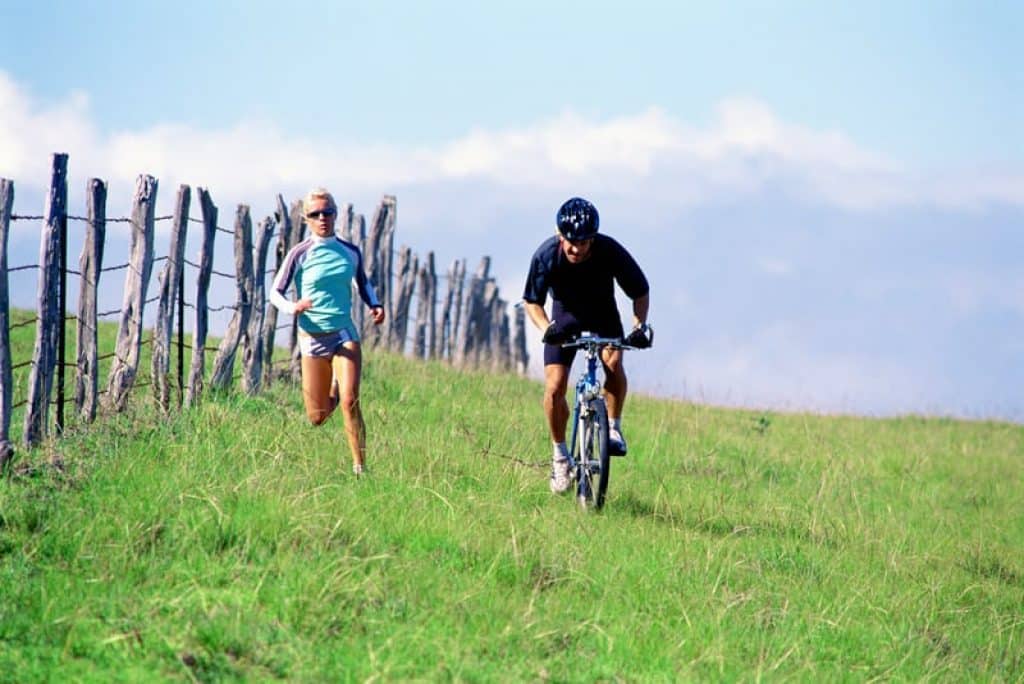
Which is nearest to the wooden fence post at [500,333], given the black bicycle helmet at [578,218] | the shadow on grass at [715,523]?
the shadow on grass at [715,523]

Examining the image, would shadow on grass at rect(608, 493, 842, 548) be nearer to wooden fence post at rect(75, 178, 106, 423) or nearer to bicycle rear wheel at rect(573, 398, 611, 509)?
bicycle rear wheel at rect(573, 398, 611, 509)

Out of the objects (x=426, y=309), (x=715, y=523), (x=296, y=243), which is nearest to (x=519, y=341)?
(x=426, y=309)

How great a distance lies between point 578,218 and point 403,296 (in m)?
16.0

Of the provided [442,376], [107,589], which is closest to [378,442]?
[107,589]

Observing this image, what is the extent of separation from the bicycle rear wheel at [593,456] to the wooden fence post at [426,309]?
643 inches

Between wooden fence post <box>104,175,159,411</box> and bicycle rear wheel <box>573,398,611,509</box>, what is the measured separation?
171 inches

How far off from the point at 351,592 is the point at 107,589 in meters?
1.18

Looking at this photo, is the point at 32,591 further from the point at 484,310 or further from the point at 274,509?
the point at 484,310

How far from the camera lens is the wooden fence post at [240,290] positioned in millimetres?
13695

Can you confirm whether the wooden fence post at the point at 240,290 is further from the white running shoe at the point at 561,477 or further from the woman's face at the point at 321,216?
the white running shoe at the point at 561,477

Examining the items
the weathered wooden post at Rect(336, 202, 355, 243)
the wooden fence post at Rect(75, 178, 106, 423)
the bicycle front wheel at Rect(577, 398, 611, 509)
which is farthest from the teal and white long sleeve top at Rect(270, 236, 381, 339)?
the weathered wooden post at Rect(336, 202, 355, 243)

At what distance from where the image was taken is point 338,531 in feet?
24.8

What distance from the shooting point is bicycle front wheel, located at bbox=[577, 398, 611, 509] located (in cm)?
940

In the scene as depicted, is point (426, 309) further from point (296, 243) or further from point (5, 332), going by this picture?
point (5, 332)
